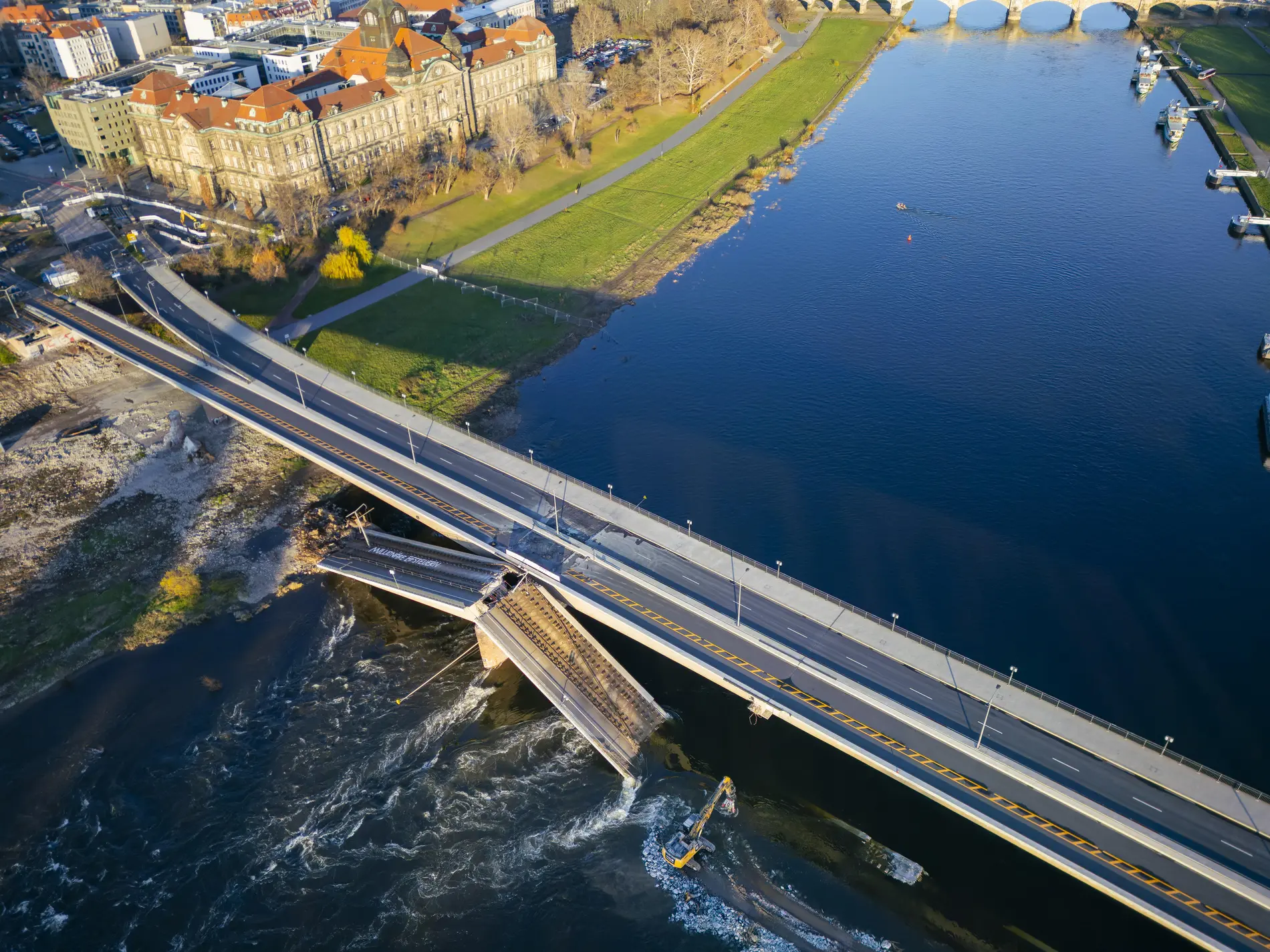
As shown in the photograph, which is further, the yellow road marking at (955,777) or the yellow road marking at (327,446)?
the yellow road marking at (327,446)

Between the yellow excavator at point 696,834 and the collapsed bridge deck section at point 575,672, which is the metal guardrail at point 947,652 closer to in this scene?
the collapsed bridge deck section at point 575,672

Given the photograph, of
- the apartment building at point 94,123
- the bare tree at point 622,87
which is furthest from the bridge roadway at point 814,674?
the bare tree at point 622,87

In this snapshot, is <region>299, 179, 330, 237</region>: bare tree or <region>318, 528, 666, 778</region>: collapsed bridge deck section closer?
<region>318, 528, 666, 778</region>: collapsed bridge deck section

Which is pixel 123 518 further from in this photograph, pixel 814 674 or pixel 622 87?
pixel 622 87

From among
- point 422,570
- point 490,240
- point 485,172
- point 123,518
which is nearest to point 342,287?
point 490,240

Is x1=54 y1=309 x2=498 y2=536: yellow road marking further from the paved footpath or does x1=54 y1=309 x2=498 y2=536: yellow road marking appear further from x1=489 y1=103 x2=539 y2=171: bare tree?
x1=489 y1=103 x2=539 y2=171: bare tree

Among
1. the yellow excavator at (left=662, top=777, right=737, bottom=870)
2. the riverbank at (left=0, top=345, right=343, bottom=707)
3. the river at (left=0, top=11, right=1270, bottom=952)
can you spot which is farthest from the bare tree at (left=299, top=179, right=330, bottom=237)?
the yellow excavator at (left=662, top=777, right=737, bottom=870)
